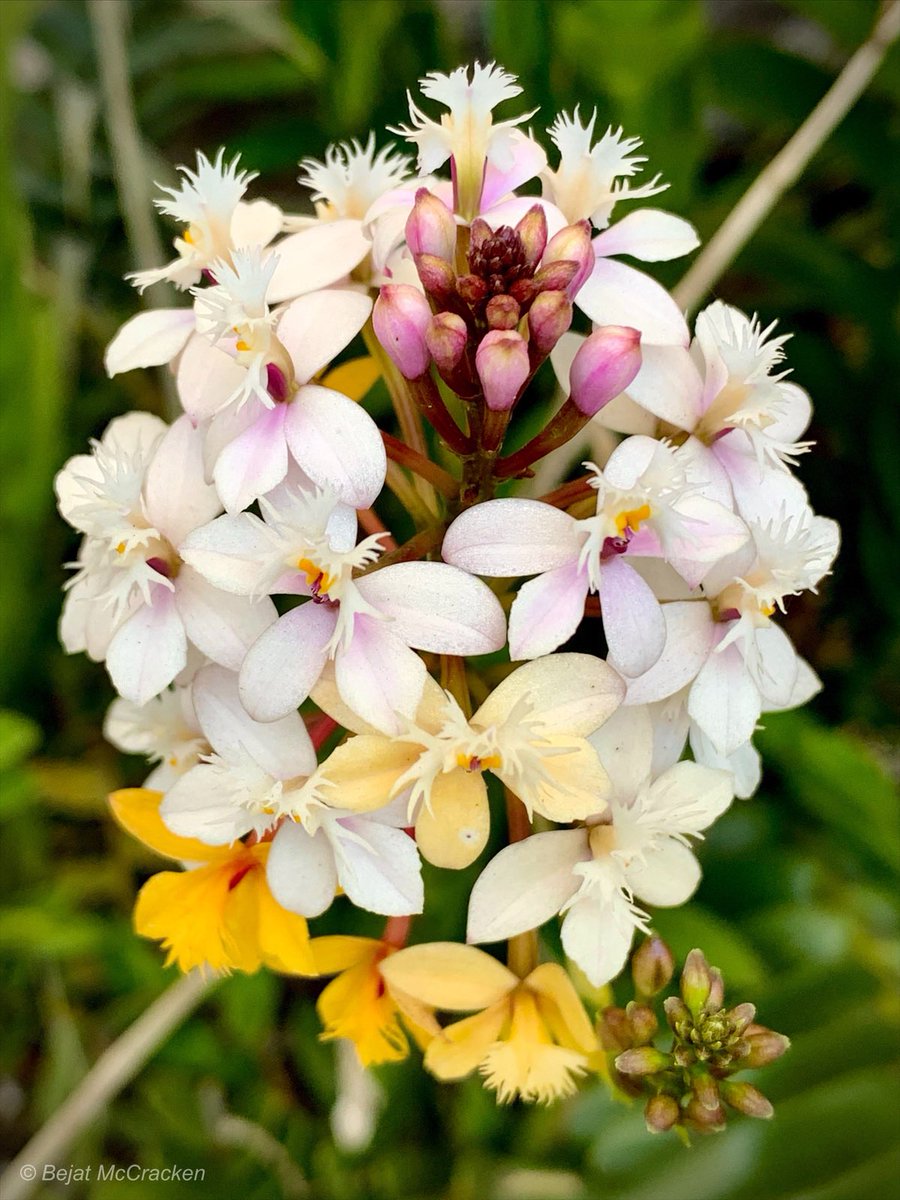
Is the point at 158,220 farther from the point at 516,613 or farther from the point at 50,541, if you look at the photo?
the point at 516,613

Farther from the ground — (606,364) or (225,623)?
(606,364)

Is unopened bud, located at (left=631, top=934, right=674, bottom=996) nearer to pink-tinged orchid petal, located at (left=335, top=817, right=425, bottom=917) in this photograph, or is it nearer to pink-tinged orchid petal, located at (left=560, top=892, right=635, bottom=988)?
pink-tinged orchid petal, located at (left=560, top=892, right=635, bottom=988)

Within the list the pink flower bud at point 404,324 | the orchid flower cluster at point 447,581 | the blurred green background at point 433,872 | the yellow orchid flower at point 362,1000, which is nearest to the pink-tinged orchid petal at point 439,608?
the orchid flower cluster at point 447,581

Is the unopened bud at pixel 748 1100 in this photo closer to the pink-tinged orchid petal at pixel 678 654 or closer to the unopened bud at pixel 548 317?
the pink-tinged orchid petal at pixel 678 654

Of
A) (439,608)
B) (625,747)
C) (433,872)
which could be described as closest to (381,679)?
(439,608)

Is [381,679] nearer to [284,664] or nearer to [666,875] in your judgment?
[284,664]

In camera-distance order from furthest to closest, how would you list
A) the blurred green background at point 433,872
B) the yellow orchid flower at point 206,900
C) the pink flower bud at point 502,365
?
the blurred green background at point 433,872
the yellow orchid flower at point 206,900
the pink flower bud at point 502,365

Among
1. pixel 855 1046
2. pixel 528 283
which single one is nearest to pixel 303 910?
pixel 528 283

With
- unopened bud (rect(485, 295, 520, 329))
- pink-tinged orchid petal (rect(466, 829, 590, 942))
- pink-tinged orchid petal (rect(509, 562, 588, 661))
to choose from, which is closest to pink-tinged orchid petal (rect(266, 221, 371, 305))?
unopened bud (rect(485, 295, 520, 329))
